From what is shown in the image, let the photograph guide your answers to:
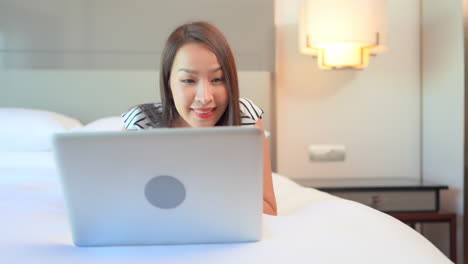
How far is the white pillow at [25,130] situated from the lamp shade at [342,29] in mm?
1246

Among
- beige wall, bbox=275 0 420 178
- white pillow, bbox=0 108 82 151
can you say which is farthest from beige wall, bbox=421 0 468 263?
white pillow, bbox=0 108 82 151

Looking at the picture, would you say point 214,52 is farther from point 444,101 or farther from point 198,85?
point 444,101

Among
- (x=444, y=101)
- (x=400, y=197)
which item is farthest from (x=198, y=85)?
(x=444, y=101)

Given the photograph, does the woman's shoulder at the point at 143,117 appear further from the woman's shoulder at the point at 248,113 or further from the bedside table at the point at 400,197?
the bedside table at the point at 400,197

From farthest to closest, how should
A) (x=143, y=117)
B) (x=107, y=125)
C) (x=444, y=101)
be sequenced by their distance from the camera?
(x=444, y=101) → (x=107, y=125) → (x=143, y=117)

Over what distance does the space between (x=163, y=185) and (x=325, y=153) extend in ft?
6.74

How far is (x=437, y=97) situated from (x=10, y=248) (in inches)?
91.4

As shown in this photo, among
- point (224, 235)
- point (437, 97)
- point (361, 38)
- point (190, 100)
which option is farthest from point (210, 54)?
point (437, 97)

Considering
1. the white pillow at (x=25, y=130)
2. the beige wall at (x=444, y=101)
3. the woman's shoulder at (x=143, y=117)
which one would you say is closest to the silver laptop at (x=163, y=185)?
the woman's shoulder at (x=143, y=117)

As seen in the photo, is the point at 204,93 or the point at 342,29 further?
the point at 342,29

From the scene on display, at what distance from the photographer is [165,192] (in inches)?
24.3

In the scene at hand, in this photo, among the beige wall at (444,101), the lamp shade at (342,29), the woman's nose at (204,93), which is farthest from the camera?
the beige wall at (444,101)

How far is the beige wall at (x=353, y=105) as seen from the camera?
101 inches

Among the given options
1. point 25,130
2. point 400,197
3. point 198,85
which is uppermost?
point 198,85
